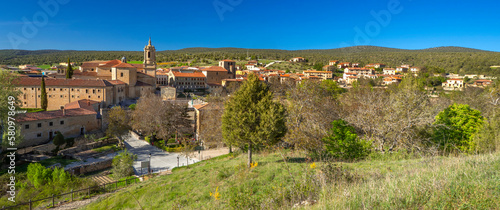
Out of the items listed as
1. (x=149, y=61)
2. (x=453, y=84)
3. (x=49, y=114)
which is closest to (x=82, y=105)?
(x=49, y=114)

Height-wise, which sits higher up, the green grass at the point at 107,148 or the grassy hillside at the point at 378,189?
the grassy hillside at the point at 378,189

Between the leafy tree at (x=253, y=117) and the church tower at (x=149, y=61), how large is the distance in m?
44.2

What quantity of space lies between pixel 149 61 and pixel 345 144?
161ft

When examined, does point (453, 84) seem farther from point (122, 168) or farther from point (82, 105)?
point (82, 105)

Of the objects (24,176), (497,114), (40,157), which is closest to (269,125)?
(497,114)

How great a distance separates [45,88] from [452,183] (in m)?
41.8

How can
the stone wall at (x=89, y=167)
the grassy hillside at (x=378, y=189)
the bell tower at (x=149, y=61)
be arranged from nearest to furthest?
1. the grassy hillside at (x=378, y=189)
2. the stone wall at (x=89, y=167)
3. the bell tower at (x=149, y=61)

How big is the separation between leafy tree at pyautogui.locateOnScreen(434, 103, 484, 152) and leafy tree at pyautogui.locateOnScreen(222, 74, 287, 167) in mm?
7435

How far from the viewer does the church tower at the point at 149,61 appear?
51.0 m

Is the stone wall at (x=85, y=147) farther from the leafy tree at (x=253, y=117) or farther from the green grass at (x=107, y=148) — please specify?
the leafy tree at (x=253, y=117)

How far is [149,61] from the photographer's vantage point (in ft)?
171

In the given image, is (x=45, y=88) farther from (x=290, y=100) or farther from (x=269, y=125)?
(x=269, y=125)

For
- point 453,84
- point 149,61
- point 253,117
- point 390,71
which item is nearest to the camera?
point 253,117

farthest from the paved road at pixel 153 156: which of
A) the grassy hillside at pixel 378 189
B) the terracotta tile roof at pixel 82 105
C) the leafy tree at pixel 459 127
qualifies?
the leafy tree at pixel 459 127
